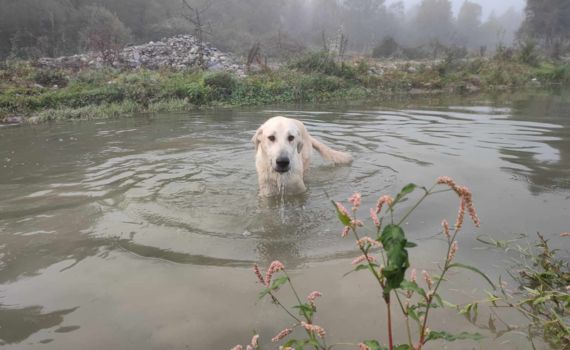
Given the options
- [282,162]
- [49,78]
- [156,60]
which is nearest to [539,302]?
[282,162]

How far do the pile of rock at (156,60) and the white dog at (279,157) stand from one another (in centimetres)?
1398

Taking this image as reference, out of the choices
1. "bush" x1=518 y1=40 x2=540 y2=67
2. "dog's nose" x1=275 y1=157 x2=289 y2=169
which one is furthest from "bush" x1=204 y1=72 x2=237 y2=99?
"bush" x1=518 y1=40 x2=540 y2=67

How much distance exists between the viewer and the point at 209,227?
3.86 m

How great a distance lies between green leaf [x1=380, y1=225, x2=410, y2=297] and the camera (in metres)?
1.12

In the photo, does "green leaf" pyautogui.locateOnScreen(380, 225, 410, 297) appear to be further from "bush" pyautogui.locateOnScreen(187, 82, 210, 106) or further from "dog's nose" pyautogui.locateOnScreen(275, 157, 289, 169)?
"bush" pyautogui.locateOnScreen(187, 82, 210, 106)

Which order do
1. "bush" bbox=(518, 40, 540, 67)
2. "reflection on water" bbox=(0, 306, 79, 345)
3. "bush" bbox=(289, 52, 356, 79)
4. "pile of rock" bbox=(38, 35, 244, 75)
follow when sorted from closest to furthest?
1. "reflection on water" bbox=(0, 306, 79, 345)
2. "bush" bbox=(289, 52, 356, 79)
3. "pile of rock" bbox=(38, 35, 244, 75)
4. "bush" bbox=(518, 40, 540, 67)

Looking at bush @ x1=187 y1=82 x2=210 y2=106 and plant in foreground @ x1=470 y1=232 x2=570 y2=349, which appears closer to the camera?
plant in foreground @ x1=470 y1=232 x2=570 y2=349

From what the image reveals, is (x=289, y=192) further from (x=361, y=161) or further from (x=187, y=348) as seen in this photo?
(x=187, y=348)

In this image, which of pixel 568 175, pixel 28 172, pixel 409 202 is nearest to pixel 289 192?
pixel 409 202

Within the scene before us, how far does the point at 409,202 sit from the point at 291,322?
2477 millimetres

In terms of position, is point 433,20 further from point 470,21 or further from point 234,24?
point 234,24

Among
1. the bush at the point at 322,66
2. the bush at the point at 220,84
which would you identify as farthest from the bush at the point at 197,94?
the bush at the point at 322,66

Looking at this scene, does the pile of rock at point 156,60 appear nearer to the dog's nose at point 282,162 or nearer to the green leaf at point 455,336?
the dog's nose at point 282,162

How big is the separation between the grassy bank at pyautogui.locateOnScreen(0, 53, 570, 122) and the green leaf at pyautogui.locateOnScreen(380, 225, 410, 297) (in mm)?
12048
